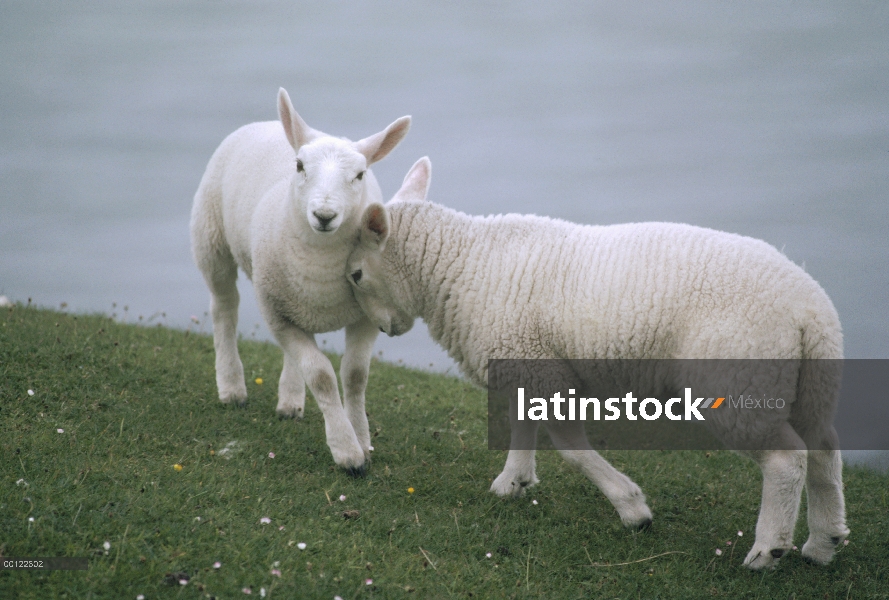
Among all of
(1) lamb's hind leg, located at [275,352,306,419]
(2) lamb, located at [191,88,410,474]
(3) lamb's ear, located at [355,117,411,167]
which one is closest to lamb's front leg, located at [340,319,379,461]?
(2) lamb, located at [191,88,410,474]

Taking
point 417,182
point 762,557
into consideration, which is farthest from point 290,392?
point 762,557

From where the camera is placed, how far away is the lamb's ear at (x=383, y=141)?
553cm

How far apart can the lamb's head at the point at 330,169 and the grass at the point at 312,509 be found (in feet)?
5.39

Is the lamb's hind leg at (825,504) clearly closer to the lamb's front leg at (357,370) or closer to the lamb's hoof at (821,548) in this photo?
the lamb's hoof at (821,548)

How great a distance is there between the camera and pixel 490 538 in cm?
482

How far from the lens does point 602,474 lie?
5016 millimetres

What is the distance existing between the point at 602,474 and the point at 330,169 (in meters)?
2.41

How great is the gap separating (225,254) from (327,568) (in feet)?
11.3

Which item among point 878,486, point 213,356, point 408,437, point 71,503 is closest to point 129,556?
point 71,503

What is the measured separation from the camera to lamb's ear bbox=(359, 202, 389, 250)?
5.16 metres

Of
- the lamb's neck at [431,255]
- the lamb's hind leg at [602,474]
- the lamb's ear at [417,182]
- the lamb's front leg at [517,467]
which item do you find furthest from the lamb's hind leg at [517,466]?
the lamb's ear at [417,182]

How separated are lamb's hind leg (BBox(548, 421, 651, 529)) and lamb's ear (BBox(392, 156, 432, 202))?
192 cm

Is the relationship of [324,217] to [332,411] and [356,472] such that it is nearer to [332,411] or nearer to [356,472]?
[332,411]

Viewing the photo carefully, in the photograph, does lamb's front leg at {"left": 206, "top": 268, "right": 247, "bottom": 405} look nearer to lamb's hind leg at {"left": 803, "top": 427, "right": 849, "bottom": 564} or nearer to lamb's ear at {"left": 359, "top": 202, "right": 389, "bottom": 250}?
lamb's ear at {"left": 359, "top": 202, "right": 389, "bottom": 250}
